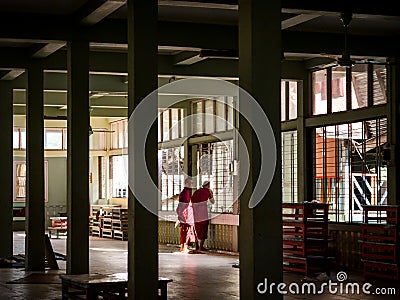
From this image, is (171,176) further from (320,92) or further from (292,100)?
(320,92)

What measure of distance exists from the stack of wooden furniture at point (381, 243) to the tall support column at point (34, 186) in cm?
515

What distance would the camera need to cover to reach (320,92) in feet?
49.7

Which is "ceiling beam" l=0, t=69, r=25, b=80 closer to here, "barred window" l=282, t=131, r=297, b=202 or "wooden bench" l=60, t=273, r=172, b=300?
"barred window" l=282, t=131, r=297, b=202

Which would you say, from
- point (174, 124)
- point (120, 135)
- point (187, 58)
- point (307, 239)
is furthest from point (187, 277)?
point (120, 135)

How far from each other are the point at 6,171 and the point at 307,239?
597 cm

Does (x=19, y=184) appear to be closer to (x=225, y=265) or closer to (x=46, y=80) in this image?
(x=46, y=80)

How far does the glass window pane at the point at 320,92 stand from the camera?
49.1 ft

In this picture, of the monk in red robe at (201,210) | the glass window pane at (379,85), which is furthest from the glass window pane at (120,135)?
the glass window pane at (379,85)

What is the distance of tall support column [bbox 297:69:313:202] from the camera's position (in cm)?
1538

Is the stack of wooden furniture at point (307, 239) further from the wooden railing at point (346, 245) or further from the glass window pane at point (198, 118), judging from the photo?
the glass window pane at point (198, 118)

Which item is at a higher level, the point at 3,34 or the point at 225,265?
the point at 3,34

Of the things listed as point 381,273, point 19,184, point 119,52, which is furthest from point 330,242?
point 19,184

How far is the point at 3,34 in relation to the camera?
36.1 ft

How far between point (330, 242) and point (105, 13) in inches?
226
